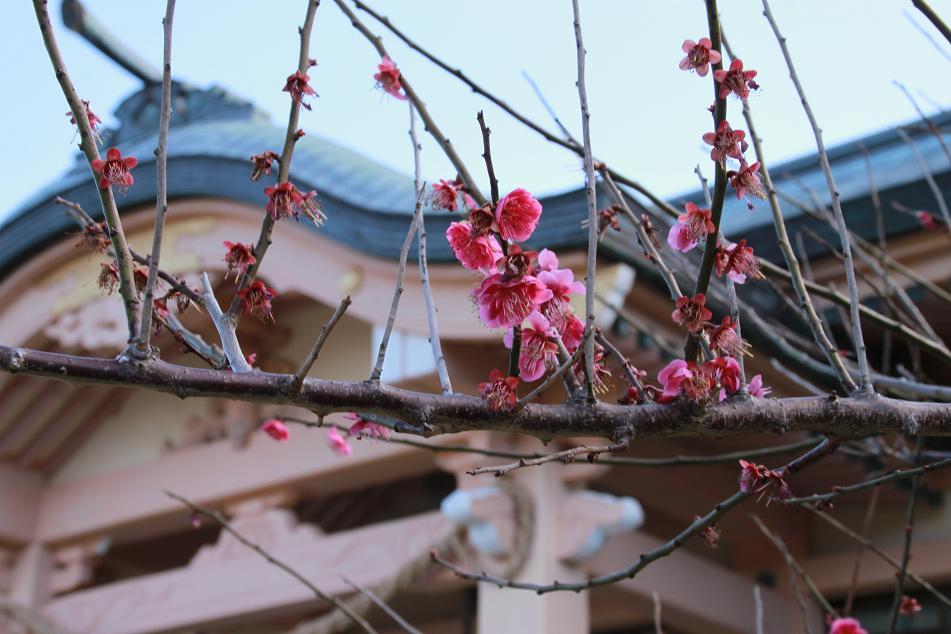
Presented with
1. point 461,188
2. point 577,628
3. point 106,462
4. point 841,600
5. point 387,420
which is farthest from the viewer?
point 106,462

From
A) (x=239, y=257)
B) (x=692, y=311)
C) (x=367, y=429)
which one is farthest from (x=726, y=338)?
(x=239, y=257)

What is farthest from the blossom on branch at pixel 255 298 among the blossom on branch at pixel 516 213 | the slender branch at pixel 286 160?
the blossom on branch at pixel 516 213

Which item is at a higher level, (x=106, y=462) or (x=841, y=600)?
(x=106, y=462)

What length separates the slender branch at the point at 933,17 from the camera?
179cm

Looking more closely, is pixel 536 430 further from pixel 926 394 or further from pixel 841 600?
pixel 841 600

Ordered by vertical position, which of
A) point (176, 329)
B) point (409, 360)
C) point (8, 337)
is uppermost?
point (8, 337)

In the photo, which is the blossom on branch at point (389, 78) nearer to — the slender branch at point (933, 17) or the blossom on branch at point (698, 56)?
the blossom on branch at point (698, 56)

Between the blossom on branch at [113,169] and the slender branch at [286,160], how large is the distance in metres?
0.19

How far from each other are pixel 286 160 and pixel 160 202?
219 millimetres

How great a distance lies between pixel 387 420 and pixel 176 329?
1.17 feet

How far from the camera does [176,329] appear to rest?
1800 millimetres

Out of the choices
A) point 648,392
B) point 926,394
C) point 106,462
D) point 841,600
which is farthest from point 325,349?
point 648,392

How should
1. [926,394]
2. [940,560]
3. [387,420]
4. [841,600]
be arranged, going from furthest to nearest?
[841,600] → [940,560] → [926,394] → [387,420]

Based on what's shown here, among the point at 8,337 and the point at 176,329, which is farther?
the point at 8,337
